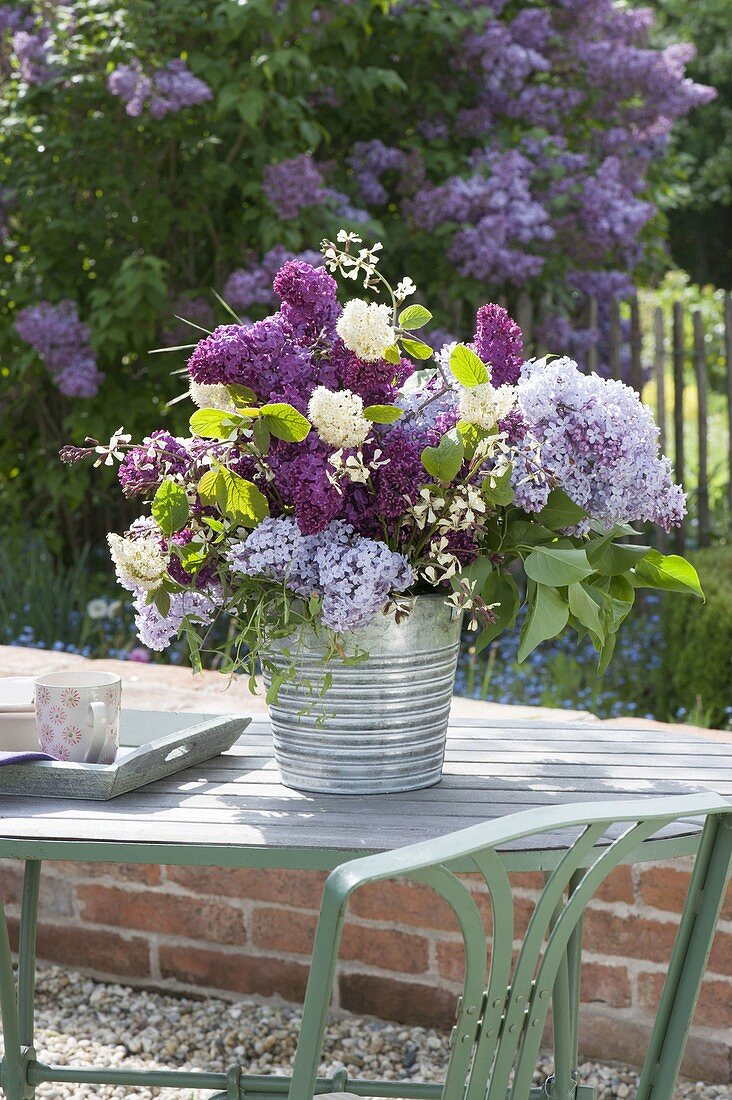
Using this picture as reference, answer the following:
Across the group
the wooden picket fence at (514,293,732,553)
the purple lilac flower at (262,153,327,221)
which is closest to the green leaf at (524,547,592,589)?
the purple lilac flower at (262,153,327,221)

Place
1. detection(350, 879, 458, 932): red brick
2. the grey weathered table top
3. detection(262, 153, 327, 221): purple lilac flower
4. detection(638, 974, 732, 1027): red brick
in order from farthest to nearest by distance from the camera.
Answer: detection(262, 153, 327, 221): purple lilac flower
detection(350, 879, 458, 932): red brick
detection(638, 974, 732, 1027): red brick
the grey weathered table top

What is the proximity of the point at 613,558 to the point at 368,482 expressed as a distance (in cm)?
30

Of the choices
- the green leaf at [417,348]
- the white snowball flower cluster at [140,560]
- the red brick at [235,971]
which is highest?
the green leaf at [417,348]

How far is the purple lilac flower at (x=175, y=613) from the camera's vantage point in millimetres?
1447

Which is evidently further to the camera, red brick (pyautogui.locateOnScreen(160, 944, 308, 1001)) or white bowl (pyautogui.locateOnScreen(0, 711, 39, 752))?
red brick (pyautogui.locateOnScreen(160, 944, 308, 1001))

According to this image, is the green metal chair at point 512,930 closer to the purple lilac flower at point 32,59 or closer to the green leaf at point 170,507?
the green leaf at point 170,507

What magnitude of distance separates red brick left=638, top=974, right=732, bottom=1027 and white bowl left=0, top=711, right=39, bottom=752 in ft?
3.67

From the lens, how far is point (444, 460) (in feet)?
4.48

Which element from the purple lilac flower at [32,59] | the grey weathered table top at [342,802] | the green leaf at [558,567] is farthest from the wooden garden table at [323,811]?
the purple lilac flower at [32,59]

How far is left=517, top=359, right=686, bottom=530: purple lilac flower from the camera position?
1400 millimetres

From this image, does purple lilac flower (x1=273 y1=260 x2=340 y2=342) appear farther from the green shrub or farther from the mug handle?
the green shrub

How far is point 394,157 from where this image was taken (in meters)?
4.55

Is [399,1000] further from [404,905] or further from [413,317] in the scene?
[413,317]

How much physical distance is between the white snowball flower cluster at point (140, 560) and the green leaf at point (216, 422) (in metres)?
0.13
